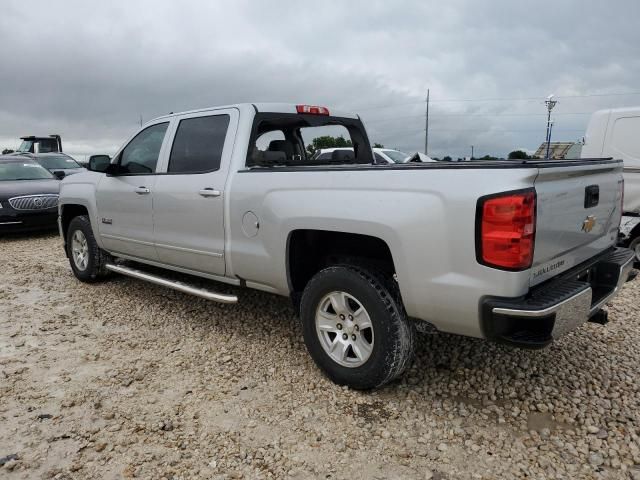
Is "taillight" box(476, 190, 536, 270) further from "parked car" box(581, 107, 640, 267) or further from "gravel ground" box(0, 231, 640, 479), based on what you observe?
"parked car" box(581, 107, 640, 267)

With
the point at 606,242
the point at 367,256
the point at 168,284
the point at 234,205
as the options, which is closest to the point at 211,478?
the point at 367,256

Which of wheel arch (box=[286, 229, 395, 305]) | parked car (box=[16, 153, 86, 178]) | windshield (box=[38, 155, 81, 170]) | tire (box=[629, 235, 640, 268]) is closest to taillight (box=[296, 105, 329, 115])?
wheel arch (box=[286, 229, 395, 305])

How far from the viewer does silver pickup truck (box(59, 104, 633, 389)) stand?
96.2 inches

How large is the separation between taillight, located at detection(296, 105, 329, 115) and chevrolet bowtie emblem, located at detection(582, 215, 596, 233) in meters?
2.41

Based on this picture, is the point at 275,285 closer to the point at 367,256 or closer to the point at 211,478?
the point at 367,256

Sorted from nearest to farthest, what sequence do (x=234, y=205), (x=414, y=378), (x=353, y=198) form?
(x=353, y=198) → (x=414, y=378) → (x=234, y=205)

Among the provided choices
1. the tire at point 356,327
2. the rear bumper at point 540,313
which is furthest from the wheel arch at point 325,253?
the rear bumper at point 540,313

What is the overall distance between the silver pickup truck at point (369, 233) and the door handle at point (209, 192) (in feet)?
0.04

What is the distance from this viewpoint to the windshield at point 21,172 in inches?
399

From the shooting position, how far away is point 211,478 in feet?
7.81

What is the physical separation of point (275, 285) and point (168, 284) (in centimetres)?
126

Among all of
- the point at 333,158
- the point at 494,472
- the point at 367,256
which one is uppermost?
the point at 333,158

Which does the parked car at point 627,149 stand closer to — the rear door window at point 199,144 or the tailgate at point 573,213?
the tailgate at point 573,213

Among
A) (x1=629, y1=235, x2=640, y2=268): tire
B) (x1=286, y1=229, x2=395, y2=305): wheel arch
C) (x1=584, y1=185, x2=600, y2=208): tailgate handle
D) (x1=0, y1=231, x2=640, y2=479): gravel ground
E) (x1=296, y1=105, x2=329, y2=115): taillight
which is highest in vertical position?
(x1=296, y1=105, x2=329, y2=115): taillight
